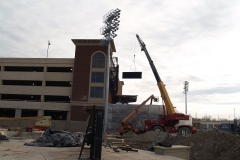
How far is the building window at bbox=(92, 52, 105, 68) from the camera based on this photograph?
174ft

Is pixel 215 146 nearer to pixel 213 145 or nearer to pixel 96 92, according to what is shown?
pixel 213 145

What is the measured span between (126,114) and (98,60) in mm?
12729

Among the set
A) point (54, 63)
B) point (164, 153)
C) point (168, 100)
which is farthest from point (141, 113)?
point (164, 153)

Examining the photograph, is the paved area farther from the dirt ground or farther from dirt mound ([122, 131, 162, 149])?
dirt mound ([122, 131, 162, 149])

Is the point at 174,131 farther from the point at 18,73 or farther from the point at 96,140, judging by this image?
the point at 18,73

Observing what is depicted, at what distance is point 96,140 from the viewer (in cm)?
976

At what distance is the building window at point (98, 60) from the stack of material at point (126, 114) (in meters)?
9.01

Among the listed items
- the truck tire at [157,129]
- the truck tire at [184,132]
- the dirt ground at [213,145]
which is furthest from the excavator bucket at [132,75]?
the dirt ground at [213,145]

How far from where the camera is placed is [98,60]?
53.1m

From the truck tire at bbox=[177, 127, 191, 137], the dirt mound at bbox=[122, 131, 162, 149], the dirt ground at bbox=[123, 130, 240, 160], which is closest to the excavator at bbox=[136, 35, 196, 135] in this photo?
the truck tire at bbox=[177, 127, 191, 137]

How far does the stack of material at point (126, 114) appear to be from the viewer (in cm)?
4862

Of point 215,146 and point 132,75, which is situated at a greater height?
point 132,75

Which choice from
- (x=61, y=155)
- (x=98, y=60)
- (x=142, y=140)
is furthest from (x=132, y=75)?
(x=61, y=155)

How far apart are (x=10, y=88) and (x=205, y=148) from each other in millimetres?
45826
